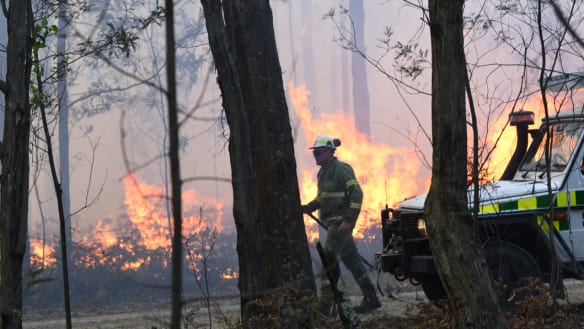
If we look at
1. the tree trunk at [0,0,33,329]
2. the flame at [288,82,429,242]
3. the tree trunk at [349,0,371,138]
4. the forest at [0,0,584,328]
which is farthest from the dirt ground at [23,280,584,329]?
the tree trunk at [349,0,371,138]

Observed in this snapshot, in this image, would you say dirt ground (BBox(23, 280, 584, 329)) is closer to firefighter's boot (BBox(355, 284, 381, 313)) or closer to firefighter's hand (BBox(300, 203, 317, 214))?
firefighter's boot (BBox(355, 284, 381, 313))

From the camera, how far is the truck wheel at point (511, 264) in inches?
316

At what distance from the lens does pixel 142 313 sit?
464 inches

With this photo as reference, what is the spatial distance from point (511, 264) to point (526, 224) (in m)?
0.41

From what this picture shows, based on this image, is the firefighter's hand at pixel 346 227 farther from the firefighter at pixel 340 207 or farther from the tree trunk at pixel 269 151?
the tree trunk at pixel 269 151

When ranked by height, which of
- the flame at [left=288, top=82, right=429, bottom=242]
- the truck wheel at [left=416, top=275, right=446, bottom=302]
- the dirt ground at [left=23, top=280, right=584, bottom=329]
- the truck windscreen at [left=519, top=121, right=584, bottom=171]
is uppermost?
the flame at [left=288, top=82, right=429, bottom=242]

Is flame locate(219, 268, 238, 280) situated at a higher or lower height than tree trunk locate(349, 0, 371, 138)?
lower

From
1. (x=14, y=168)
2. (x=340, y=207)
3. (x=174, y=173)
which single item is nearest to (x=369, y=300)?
(x=340, y=207)

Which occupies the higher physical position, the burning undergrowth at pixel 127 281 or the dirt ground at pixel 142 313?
the burning undergrowth at pixel 127 281

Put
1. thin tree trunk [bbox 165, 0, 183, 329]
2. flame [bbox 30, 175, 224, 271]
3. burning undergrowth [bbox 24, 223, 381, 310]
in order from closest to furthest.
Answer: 1. thin tree trunk [bbox 165, 0, 183, 329]
2. burning undergrowth [bbox 24, 223, 381, 310]
3. flame [bbox 30, 175, 224, 271]

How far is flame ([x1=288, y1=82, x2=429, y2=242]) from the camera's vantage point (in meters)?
23.9

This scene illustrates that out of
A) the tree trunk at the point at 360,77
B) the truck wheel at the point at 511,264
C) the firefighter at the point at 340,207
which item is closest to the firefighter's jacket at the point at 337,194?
the firefighter at the point at 340,207

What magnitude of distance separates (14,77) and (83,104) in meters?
16.7

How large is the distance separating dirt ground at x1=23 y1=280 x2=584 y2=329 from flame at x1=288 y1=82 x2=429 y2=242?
10015mm
